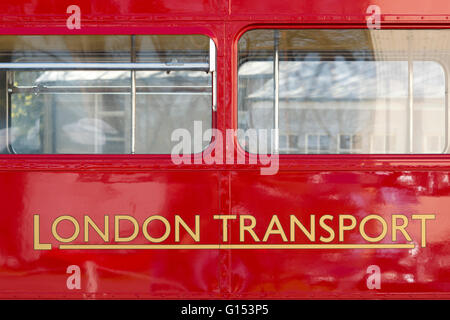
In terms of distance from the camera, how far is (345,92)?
3.07 meters

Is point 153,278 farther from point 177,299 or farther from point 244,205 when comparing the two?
point 244,205

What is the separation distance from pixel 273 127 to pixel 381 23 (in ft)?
2.90

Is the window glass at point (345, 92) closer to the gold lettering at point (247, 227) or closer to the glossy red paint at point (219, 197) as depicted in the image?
the glossy red paint at point (219, 197)

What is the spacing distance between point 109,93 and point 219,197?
93 cm

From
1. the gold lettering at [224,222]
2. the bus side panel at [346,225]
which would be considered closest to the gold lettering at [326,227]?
the bus side panel at [346,225]

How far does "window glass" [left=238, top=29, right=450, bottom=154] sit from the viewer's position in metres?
3.04

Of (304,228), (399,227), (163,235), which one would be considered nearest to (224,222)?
(163,235)

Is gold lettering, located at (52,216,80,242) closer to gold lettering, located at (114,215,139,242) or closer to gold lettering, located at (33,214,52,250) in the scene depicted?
gold lettering, located at (33,214,52,250)

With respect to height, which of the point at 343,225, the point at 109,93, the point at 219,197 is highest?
the point at 109,93

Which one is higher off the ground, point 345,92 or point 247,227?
point 345,92

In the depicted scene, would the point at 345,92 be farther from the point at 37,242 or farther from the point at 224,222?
the point at 37,242

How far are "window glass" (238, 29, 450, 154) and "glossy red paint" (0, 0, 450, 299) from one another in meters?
0.10

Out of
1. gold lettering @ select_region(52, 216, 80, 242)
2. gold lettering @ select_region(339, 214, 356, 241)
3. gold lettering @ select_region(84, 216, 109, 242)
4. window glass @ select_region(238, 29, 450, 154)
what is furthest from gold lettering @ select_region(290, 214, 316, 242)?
gold lettering @ select_region(52, 216, 80, 242)

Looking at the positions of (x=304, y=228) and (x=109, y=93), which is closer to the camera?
(x=304, y=228)
